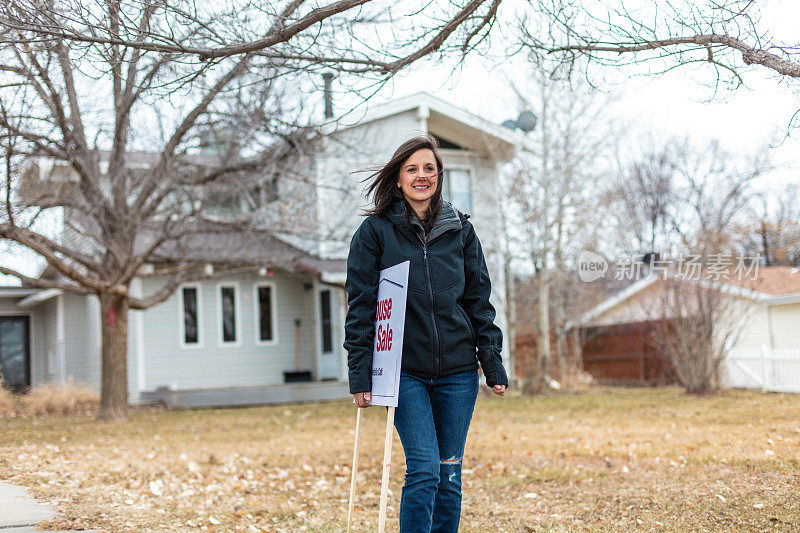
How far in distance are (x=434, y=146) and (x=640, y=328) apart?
18.6 metres

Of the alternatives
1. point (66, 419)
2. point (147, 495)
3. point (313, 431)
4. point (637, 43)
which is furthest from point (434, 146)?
point (66, 419)

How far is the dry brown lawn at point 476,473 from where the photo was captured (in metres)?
5.04

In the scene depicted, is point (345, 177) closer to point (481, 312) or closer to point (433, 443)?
point (481, 312)

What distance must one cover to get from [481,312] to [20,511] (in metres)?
3.45

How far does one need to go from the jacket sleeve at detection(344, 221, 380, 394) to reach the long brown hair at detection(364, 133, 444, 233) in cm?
19

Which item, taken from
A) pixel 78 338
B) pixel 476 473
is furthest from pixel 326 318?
pixel 476 473

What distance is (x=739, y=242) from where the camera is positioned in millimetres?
18516

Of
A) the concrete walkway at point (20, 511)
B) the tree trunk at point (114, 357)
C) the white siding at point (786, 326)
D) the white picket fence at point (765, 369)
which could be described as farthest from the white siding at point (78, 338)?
the white siding at point (786, 326)

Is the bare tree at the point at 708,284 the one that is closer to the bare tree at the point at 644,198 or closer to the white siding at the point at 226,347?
the bare tree at the point at 644,198

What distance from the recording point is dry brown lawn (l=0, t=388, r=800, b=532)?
504 cm

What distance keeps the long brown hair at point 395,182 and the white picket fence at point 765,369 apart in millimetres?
14149

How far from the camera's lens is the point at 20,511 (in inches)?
198

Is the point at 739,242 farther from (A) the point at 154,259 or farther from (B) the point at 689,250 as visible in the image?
(A) the point at 154,259

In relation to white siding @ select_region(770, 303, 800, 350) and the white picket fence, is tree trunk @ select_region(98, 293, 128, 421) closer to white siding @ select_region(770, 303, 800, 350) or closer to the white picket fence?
the white picket fence
